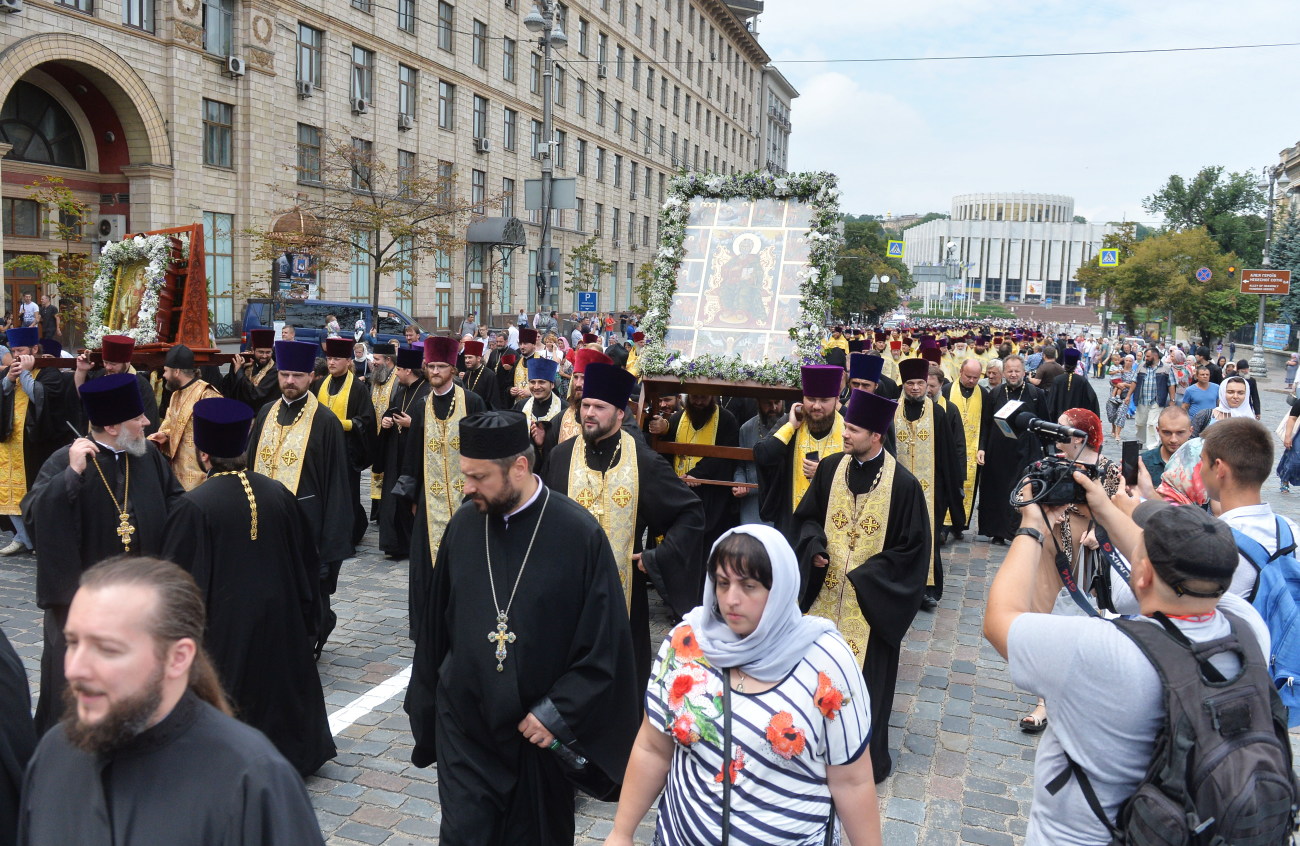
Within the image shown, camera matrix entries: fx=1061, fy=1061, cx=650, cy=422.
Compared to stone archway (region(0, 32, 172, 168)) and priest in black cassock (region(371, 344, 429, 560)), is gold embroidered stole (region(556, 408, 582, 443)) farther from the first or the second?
stone archway (region(0, 32, 172, 168))

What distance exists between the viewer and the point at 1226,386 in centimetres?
1155

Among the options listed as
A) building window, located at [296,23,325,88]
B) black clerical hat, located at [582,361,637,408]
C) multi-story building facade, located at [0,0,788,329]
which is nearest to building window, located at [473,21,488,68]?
multi-story building facade, located at [0,0,788,329]

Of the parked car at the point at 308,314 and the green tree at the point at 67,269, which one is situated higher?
the green tree at the point at 67,269

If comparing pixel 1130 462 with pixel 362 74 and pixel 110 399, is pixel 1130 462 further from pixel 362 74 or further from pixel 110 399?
pixel 362 74

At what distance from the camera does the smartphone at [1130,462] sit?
375 centimetres

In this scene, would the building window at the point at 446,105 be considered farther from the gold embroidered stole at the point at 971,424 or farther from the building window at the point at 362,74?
the gold embroidered stole at the point at 971,424

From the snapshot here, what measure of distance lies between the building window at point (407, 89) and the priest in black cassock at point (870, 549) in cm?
3333

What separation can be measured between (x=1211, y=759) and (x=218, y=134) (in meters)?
30.6

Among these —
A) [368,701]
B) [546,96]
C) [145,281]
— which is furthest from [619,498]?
[546,96]

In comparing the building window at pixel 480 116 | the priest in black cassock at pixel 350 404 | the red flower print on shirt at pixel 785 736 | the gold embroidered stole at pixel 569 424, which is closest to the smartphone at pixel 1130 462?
the red flower print on shirt at pixel 785 736

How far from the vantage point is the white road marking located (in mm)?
6141

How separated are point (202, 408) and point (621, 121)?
52730 mm

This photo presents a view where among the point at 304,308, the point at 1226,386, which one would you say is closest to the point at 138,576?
the point at 1226,386

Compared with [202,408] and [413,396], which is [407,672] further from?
[413,396]
